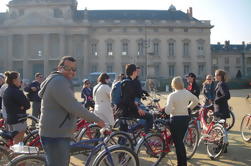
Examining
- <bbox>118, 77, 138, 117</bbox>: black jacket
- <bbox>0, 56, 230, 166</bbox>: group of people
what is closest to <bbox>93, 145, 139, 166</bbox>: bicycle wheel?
<bbox>0, 56, 230, 166</bbox>: group of people

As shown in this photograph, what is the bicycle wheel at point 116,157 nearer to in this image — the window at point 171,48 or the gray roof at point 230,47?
the window at point 171,48

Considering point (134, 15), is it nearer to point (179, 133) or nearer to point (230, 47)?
point (230, 47)

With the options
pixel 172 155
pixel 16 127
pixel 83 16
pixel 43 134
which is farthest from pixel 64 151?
pixel 83 16

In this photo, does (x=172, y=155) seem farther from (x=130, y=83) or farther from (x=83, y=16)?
(x=83, y=16)

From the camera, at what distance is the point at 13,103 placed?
6133 millimetres

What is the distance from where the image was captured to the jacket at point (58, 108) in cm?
391

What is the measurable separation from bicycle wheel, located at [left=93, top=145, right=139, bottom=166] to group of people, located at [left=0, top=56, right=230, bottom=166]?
1.41 feet

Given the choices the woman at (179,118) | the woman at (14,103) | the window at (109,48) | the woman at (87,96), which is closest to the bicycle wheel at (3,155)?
the woman at (14,103)

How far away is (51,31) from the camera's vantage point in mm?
59688

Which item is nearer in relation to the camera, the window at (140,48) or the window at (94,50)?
the window at (140,48)

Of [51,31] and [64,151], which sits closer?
[64,151]

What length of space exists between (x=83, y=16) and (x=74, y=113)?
62.0 metres

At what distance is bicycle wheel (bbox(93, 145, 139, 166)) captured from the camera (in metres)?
4.84

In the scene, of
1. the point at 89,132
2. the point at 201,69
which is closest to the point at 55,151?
the point at 89,132
